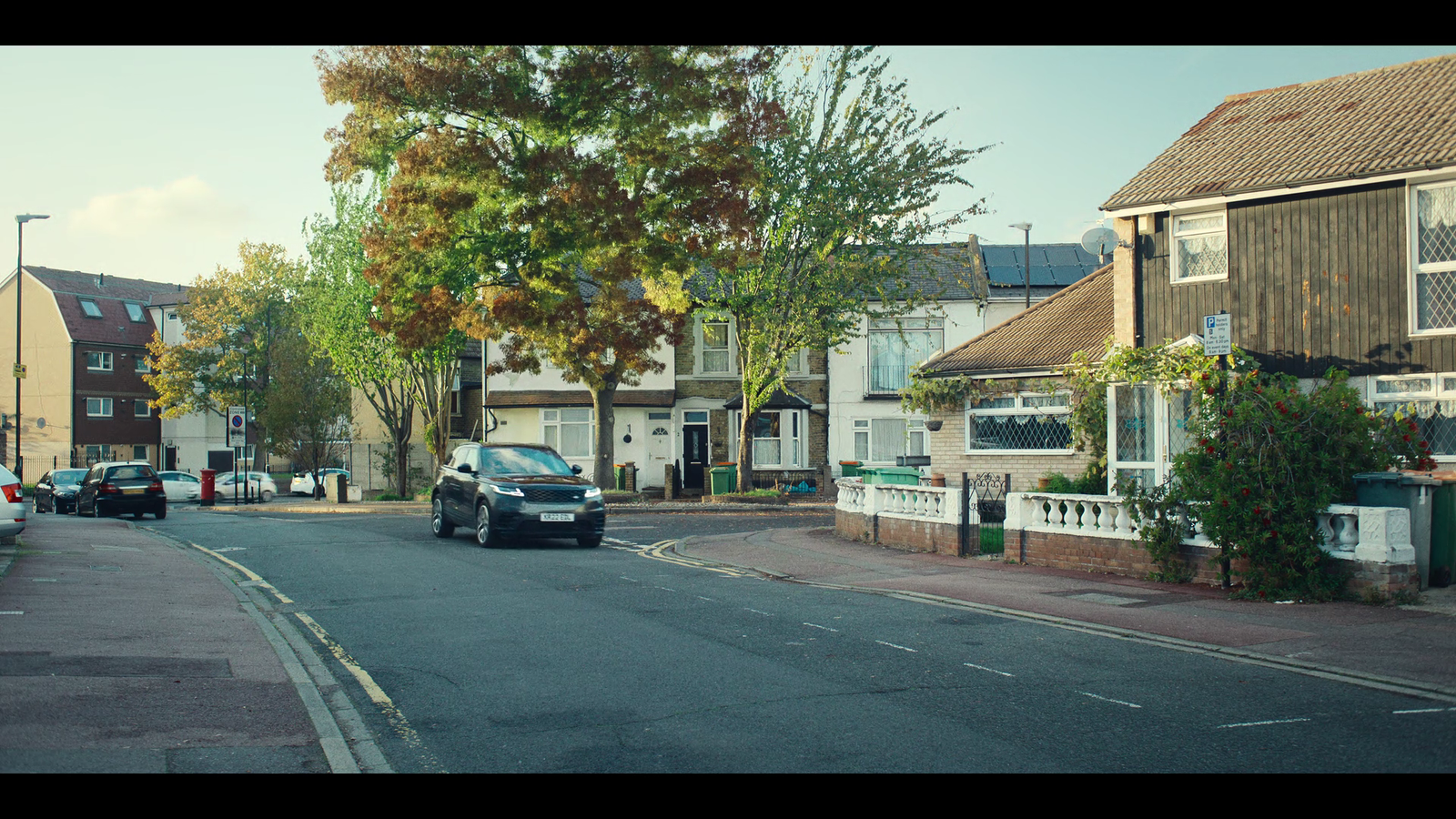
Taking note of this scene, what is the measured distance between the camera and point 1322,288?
54.6ft

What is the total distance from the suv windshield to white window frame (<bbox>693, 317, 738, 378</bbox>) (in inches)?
813

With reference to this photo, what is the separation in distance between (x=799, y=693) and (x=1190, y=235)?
540 inches

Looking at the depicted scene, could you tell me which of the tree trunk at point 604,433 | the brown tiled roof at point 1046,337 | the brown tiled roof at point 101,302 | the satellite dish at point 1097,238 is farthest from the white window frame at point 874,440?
the brown tiled roof at point 101,302

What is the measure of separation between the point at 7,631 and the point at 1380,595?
41.0 feet

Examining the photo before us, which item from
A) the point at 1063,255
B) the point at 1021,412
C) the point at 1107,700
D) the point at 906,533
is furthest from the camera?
the point at 1063,255

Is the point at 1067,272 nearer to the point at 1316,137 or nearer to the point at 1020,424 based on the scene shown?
the point at 1020,424

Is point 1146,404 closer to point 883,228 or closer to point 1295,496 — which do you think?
point 1295,496

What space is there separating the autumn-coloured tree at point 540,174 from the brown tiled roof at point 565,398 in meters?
9.57

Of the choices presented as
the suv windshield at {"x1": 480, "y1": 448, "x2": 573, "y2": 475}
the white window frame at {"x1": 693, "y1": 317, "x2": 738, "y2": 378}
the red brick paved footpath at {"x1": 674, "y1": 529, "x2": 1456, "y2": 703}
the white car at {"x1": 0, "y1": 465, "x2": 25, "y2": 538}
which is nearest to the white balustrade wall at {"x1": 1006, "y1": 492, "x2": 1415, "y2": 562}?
the red brick paved footpath at {"x1": 674, "y1": 529, "x2": 1456, "y2": 703}

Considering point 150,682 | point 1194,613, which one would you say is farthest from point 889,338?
point 150,682

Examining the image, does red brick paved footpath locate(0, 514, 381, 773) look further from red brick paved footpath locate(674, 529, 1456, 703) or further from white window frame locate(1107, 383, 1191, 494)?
white window frame locate(1107, 383, 1191, 494)

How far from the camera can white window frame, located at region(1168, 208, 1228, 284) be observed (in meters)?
17.7

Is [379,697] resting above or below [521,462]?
below
